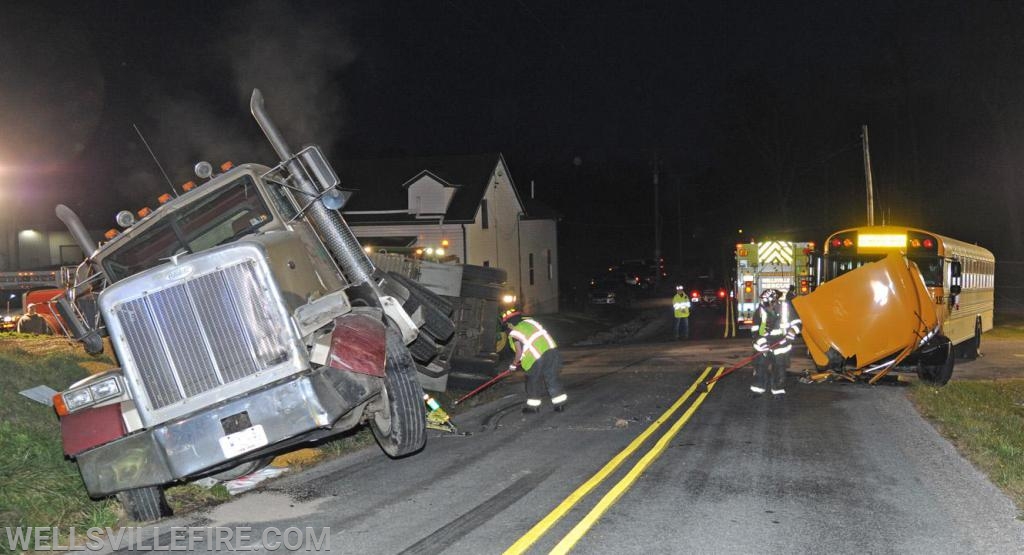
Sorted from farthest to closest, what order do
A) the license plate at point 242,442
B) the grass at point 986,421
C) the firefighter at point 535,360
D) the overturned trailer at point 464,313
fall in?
the overturned trailer at point 464,313, the firefighter at point 535,360, the grass at point 986,421, the license plate at point 242,442

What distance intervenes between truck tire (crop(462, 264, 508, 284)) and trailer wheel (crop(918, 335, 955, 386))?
6797 millimetres

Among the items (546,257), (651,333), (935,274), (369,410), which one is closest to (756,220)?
(546,257)

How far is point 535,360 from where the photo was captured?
466 inches

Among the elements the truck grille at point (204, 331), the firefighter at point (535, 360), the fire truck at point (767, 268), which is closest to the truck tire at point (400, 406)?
the truck grille at point (204, 331)

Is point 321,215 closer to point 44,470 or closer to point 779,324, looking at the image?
point 44,470

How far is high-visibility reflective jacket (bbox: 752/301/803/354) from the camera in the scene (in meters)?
13.2

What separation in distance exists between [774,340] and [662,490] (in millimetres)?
6504

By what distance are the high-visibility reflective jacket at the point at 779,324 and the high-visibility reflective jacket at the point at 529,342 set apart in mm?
3550

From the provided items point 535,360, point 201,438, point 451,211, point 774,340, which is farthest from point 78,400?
point 451,211

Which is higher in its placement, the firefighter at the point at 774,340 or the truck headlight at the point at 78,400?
the truck headlight at the point at 78,400

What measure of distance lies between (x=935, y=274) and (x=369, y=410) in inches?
455

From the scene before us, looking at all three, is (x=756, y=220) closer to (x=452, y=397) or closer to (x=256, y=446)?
(x=452, y=397)

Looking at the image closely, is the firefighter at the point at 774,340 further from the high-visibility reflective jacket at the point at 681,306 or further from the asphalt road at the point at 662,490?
the high-visibility reflective jacket at the point at 681,306

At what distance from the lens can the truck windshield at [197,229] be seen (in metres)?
7.87
